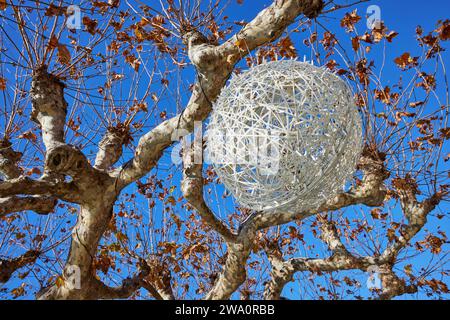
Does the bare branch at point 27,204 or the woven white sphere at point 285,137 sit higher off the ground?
the bare branch at point 27,204

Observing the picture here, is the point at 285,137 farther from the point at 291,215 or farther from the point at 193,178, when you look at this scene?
the point at 291,215

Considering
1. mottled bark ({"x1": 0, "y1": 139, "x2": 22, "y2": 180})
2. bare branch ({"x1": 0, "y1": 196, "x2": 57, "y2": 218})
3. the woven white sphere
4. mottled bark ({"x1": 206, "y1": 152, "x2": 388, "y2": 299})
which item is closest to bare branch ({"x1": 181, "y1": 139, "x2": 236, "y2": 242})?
mottled bark ({"x1": 206, "y1": 152, "x2": 388, "y2": 299})

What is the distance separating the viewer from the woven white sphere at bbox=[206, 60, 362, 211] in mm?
2012

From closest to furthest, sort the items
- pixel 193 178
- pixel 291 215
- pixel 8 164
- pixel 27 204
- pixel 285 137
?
pixel 285 137 → pixel 193 178 → pixel 27 204 → pixel 291 215 → pixel 8 164

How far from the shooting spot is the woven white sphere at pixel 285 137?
2.01 m

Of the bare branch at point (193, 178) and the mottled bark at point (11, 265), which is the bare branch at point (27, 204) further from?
the bare branch at point (193, 178)

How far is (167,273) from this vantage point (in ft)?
17.4

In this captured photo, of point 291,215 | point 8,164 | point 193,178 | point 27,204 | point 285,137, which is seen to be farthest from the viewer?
point 8,164

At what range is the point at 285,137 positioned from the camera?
196 cm

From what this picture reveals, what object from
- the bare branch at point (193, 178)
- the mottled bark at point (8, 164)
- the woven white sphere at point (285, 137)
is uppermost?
the mottled bark at point (8, 164)

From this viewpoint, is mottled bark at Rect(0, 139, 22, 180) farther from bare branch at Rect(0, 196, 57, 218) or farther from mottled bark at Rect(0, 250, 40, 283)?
mottled bark at Rect(0, 250, 40, 283)

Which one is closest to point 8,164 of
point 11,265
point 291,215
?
point 11,265

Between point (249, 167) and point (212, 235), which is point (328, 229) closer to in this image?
point (212, 235)

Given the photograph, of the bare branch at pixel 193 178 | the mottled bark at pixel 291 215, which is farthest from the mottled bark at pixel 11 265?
the mottled bark at pixel 291 215
